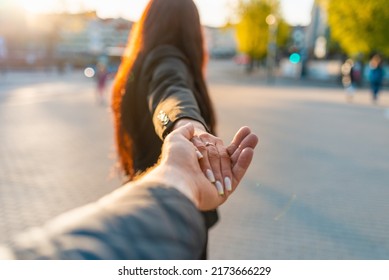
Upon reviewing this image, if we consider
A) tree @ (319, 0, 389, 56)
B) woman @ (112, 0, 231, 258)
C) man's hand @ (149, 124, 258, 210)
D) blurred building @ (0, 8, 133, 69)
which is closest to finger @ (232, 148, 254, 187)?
man's hand @ (149, 124, 258, 210)

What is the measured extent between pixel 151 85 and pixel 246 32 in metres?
37.7

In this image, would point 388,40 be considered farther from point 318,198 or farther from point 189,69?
point 189,69

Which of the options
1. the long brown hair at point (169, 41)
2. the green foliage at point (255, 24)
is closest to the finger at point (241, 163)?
the long brown hair at point (169, 41)

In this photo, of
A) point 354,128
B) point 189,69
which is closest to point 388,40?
point 354,128

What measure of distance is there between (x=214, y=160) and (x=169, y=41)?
82cm

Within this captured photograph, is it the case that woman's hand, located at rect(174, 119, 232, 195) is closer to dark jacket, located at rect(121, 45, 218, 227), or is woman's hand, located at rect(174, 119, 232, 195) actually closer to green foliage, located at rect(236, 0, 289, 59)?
dark jacket, located at rect(121, 45, 218, 227)

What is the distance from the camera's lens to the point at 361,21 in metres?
16.1

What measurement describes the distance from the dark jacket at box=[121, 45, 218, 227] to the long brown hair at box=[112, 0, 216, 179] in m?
0.04

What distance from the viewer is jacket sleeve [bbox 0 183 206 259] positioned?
643 millimetres

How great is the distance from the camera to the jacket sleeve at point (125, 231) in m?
0.64

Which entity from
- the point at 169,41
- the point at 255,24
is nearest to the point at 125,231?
the point at 169,41

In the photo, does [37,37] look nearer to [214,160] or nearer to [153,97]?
[153,97]

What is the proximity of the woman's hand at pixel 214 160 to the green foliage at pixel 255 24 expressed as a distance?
3737 cm

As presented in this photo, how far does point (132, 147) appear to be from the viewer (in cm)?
180
